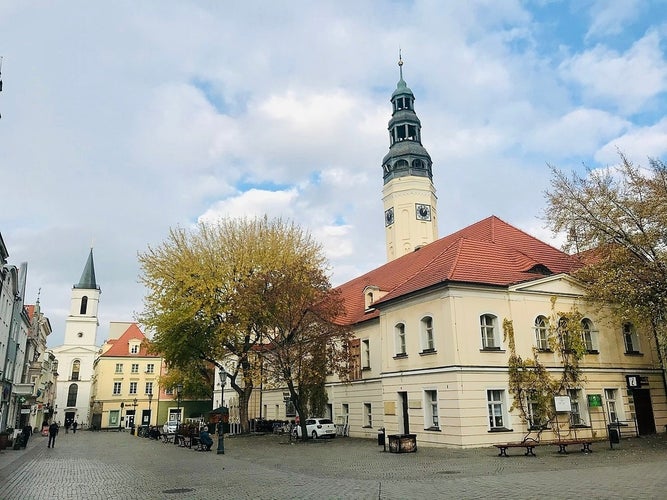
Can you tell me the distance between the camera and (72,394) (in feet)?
276

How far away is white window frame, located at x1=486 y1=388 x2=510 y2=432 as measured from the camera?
23986 mm

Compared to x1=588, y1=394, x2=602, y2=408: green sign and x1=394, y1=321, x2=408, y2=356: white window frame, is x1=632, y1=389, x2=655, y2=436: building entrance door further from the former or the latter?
x1=394, y1=321, x2=408, y2=356: white window frame

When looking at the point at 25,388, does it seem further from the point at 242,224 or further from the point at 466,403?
the point at 466,403

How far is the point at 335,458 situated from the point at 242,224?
65.7 ft

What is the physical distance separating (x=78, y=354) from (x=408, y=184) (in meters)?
61.1

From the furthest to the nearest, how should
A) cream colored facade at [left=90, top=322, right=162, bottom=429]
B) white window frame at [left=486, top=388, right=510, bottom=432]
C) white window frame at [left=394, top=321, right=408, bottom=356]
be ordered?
1. cream colored facade at [left=90, top=322, right=162, bottom=429]
2. white window frame at [left=394, top=321, right=408, bottom=356]
3. white window frame at [left=486, top=388, right=510, bottom=432]

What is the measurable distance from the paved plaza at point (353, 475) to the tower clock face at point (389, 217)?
112 ft

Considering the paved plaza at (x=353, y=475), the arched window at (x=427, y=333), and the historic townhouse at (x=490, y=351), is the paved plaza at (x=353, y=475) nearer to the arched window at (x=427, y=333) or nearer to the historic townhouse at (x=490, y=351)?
the historic townhouse at (x=490, y=351)

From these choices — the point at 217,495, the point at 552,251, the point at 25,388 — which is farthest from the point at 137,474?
the point at 25,388

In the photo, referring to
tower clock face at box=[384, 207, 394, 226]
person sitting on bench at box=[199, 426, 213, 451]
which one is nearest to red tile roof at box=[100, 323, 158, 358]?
tower clock face at box=[384, 207, 394, 226]

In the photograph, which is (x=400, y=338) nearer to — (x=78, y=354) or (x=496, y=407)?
(x=496, y=407)

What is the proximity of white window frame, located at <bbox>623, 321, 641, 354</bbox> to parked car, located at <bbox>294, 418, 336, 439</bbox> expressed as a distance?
1725 centimetres

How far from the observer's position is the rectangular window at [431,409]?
24984mm

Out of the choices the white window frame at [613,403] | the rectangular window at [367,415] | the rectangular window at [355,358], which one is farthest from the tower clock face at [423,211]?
the white window frame at [613,403]
